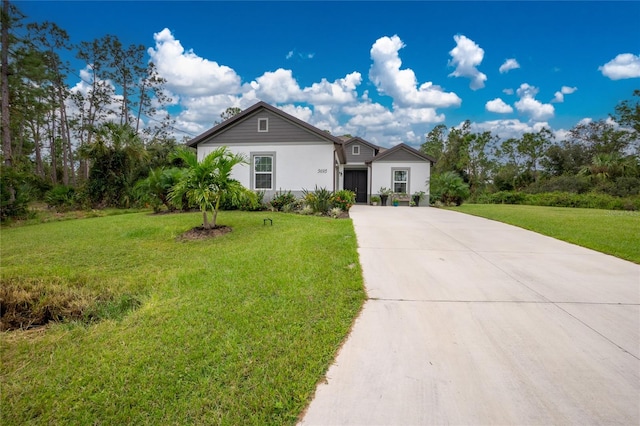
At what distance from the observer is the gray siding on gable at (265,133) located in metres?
13.6

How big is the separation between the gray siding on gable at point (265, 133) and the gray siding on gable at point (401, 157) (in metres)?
6.45

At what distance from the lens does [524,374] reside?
2193 mm

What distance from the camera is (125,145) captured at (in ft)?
52.9

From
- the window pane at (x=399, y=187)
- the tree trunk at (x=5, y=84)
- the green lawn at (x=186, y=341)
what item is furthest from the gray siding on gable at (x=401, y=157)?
the tree trunk at (x=5, y=84)

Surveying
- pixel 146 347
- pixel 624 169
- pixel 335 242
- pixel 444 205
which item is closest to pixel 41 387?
pixel 146 347

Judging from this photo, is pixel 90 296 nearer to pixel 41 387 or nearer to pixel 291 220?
pixel 41 387

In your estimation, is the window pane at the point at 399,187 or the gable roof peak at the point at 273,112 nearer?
the gable roof peak at the point at 273,112

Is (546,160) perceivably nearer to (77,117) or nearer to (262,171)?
(262,171)

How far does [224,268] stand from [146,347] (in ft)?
7.29

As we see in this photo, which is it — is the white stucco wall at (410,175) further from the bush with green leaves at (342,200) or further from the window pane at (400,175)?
the bush with green leaves at (342,200)

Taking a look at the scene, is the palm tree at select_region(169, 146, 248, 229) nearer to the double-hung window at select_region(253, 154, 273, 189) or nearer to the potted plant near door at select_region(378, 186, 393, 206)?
the double-hung window at select_region(253, 154, 273, 189)

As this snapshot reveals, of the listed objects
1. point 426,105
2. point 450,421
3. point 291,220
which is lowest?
point 450,421

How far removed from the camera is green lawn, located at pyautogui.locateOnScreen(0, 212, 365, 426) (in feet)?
6.19

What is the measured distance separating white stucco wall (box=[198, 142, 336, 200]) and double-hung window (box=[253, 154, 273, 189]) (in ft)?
0.80
